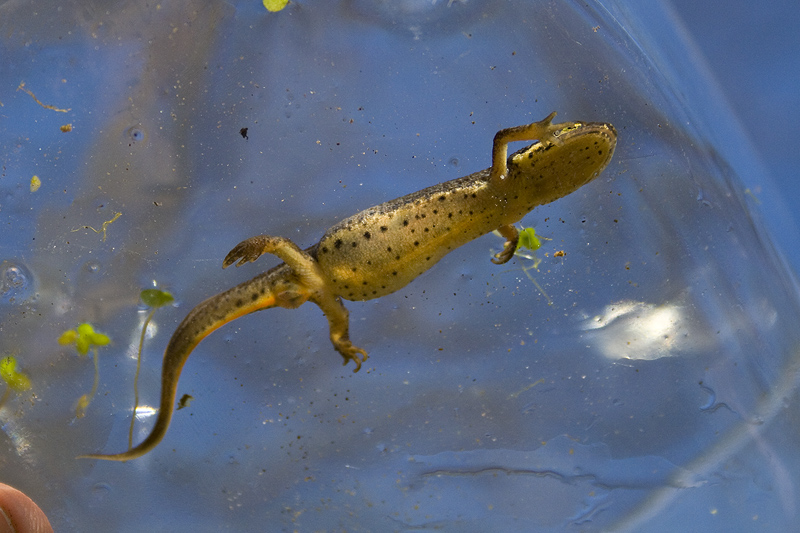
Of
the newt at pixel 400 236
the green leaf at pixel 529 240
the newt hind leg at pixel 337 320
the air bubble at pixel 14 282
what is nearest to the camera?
the newt at pixel 400 236

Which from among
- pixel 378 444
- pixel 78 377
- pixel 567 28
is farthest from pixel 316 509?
pixel 567 28

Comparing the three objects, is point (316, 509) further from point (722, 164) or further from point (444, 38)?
point (722, 164)

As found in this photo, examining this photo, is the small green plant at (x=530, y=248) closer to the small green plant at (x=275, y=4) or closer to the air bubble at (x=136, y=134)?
the small green plant at (x=275, y=4)

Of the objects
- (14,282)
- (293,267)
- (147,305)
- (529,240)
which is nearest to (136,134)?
(147,305)

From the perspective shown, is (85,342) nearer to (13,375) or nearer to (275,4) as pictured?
(13,375)

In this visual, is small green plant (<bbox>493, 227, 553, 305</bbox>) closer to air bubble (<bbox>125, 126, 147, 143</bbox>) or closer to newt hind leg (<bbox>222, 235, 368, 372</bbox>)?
newt hind leg (<bbox>222, 235, 368, 372</bbox>)

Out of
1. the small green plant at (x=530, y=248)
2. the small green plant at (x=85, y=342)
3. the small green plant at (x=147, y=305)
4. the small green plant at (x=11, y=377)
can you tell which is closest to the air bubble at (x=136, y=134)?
the small green plant at (x=147, y=305)

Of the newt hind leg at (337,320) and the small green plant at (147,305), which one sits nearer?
the newt hind leg at (337,320)
